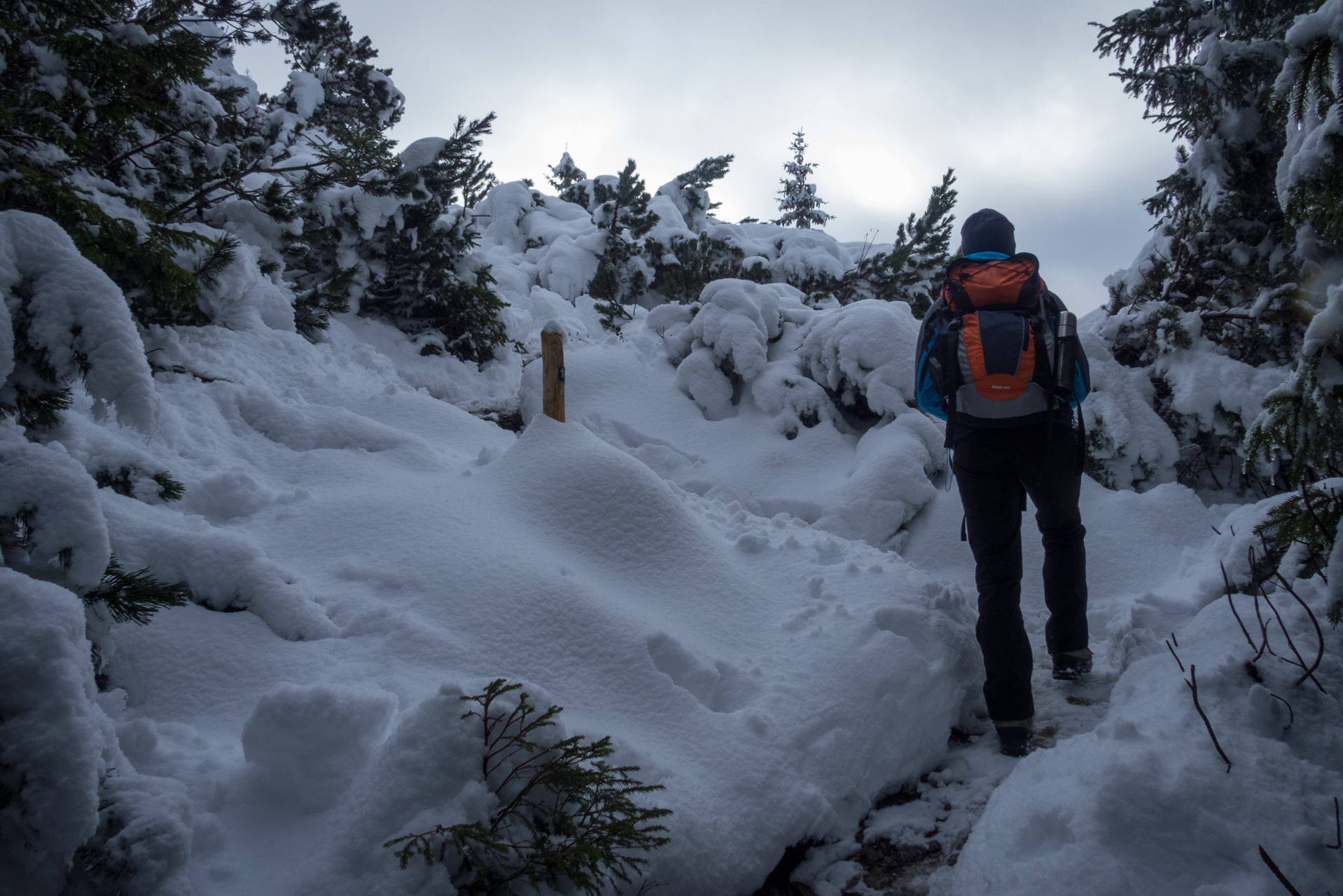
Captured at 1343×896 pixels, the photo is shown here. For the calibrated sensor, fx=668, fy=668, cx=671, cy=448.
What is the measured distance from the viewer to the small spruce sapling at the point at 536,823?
70.9 inches

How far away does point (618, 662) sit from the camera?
3020mm

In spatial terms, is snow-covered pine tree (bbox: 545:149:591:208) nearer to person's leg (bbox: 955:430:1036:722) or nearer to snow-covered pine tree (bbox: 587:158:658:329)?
snow-covered pine tree (bbox: 587:158:658:329)

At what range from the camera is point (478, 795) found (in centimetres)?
196

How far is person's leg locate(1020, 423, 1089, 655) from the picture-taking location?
10.3 feet

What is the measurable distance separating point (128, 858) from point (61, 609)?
0.59 m

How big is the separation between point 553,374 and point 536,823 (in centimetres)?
312

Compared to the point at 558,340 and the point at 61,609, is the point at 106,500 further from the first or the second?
the point at 558,340

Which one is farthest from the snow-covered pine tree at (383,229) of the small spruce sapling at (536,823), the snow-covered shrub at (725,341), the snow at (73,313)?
the small spruce sapling at (536,823)

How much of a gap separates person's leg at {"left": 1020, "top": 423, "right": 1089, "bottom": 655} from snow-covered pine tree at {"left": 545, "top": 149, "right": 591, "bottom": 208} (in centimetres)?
2038

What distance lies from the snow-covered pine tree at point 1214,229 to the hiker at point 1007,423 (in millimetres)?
3708

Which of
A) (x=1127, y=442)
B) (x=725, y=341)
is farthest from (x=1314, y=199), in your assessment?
(x=725, y=341)

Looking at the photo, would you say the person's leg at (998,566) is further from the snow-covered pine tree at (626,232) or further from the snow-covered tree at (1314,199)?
the snow-covered pine tree at (626,232)

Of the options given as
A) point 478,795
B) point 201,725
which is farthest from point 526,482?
point 478,795

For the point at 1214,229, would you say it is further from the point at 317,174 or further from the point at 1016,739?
the point at 317,174
